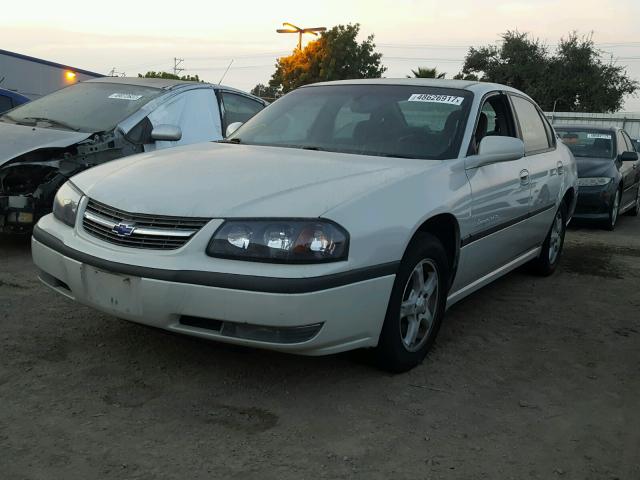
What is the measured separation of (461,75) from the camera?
1745 inches

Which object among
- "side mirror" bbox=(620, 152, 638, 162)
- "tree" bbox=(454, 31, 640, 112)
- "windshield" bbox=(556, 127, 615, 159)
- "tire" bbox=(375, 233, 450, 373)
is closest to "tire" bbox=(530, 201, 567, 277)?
"tire" bbox=(375, 233, 450, 373)

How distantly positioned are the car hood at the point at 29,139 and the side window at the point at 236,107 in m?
1.69

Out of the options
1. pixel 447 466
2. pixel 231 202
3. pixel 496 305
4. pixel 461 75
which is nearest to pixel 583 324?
pixel 496 305

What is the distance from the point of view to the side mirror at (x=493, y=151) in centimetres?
382

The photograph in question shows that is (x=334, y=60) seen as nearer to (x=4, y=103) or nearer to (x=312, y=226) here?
(x=4, y=103)

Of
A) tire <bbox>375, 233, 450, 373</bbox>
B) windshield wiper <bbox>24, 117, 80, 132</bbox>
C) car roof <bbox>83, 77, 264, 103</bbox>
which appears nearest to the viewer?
tire <bbox>375, 233, 450, 373</bbox>

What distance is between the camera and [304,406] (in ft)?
9.77

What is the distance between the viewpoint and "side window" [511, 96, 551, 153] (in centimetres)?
497

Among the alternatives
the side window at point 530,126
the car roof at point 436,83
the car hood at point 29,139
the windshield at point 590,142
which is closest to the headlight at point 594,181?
the windshield at point 590,142

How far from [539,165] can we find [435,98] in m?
1.30

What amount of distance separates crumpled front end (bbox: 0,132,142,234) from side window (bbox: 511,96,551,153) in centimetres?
335

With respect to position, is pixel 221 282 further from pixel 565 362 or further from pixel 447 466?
pixel 565 362

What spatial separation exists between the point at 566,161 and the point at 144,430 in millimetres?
4491

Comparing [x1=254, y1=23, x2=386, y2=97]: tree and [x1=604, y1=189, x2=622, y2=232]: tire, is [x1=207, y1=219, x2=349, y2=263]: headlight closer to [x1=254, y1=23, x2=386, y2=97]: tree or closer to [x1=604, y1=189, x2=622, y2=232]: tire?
[x1=604, y1=189, x2=622, y2=232]: tire
